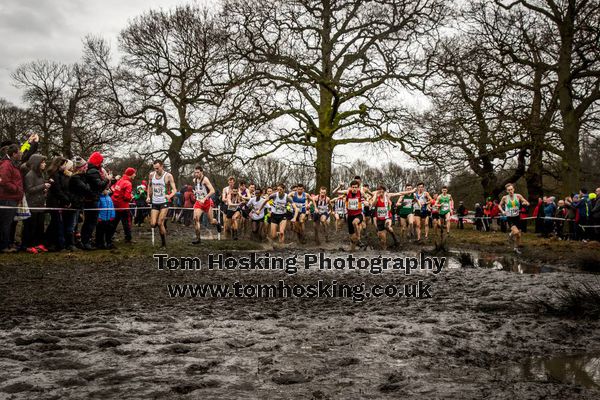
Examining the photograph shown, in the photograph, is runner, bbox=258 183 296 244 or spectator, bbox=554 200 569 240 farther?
spectator, bbox=554 200 569 240

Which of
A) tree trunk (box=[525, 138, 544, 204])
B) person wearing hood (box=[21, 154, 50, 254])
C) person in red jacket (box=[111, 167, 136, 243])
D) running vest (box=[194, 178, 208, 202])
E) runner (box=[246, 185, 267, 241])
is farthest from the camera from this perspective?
tree trunk (box=[525, 138, 544, 204])

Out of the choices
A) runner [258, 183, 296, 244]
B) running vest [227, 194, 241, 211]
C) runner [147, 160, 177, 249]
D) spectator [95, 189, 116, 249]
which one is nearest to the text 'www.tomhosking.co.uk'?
runner [147, 160, 177, 249]

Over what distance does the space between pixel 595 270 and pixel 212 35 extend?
600 inches

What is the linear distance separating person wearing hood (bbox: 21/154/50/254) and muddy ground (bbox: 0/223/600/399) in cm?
387

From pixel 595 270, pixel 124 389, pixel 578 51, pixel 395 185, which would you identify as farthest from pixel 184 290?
pixel 395 185

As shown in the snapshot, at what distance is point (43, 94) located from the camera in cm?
3394

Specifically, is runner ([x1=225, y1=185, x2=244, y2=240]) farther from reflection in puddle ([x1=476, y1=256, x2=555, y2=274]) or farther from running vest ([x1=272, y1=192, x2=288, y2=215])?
reflection in puddle ([x1=476, y1=256, x2=555, y2=274])

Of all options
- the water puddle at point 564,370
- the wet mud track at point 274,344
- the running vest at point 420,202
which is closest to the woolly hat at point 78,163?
the wet mud track at point 274,344

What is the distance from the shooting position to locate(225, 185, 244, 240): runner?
18.1m

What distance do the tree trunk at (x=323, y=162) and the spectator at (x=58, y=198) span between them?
12.3 m

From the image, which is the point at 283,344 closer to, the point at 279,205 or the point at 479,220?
the point at 279,205

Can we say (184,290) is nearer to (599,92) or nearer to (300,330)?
(300,330)

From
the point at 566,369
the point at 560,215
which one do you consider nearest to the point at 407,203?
the point at 560,215

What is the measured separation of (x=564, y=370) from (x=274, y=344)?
81.8 inches
